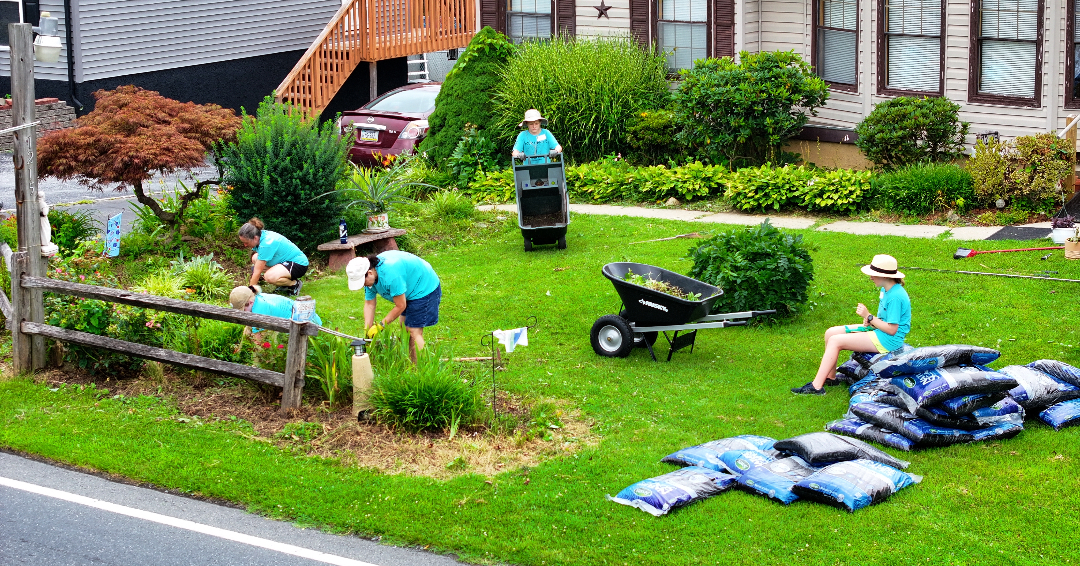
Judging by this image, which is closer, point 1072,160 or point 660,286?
point 660,286

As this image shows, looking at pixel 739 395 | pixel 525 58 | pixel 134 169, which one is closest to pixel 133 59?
pixel 525 58

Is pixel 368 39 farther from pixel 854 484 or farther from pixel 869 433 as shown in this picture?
pixel 854 484

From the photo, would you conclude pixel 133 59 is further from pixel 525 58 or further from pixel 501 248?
pixel 501 248

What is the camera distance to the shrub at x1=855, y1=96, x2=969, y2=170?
15352 millimetres

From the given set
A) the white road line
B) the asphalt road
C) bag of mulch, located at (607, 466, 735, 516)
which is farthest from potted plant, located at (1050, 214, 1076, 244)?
the white road line

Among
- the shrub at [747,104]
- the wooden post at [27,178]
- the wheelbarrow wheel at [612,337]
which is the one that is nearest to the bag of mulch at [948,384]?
the wheelbarrow wheel at [612,337]

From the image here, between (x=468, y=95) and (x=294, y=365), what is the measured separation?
Result: 11388mm

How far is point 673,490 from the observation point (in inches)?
281

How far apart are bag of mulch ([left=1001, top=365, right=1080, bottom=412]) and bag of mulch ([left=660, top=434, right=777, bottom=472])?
1.91 m

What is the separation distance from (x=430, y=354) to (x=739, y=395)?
2.57 metres

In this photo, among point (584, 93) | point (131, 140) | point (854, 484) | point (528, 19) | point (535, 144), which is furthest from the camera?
point (528, 19)

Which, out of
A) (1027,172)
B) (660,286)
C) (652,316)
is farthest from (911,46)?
(652,316)

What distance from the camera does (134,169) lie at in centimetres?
1298

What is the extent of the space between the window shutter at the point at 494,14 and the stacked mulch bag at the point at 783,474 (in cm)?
1550
